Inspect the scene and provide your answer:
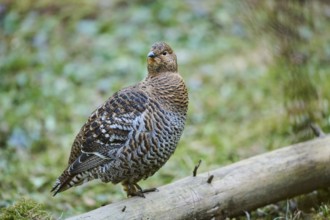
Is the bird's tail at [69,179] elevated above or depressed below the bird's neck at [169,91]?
below

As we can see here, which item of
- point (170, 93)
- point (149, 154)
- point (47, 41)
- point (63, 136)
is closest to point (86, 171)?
point (149, 154)

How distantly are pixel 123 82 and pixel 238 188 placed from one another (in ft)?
14.3

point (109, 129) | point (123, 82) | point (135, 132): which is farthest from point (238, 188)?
point (123, 82)

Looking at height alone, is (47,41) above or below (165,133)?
above

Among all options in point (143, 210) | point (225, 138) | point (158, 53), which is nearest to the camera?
point (143, 210)

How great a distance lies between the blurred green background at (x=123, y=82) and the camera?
249 inches

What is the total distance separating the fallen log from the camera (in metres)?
4.24

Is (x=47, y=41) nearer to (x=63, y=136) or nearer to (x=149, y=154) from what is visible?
(x=63, y=136)

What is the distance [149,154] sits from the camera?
4.42 meters

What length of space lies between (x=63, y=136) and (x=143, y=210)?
11.5 ft

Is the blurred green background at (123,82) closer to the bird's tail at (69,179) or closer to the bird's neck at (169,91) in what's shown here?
the bird's tail at (69,179)

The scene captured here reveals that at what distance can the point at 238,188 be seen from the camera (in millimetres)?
4547

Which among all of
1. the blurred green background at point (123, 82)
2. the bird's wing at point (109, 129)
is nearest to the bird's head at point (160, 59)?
the bird's wing at point (109, 129)

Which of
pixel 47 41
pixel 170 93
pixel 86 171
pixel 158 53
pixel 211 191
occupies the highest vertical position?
pixel 47 41
